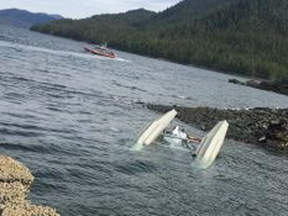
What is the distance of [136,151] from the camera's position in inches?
1239

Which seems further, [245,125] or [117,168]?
[245,125]

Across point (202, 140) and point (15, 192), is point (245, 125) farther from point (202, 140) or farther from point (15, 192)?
point (15, 192)

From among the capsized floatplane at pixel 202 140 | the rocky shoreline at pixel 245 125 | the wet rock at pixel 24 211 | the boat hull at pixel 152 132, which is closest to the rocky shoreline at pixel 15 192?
the wet rock at pixel 24 211

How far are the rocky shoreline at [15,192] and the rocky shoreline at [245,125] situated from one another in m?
24.2

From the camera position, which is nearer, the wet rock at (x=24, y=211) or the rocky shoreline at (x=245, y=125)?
the wet rock at (x=24, y=211)

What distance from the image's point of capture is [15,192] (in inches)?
680

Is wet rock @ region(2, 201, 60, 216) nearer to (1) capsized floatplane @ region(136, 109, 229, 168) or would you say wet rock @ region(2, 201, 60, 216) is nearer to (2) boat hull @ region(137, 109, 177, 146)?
(1) capsized floatplane @ region(136, 109, 229, 168)

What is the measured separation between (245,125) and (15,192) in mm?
34256

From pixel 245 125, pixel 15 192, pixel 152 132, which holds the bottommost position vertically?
pixel 245 125

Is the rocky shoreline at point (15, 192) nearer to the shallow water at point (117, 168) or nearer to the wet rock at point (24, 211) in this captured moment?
the wet rock at point (24, 211)

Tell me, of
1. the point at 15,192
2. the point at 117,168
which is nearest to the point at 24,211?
the point at 15,192

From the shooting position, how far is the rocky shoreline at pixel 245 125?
4169cm

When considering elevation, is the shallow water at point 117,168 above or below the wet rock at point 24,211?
below

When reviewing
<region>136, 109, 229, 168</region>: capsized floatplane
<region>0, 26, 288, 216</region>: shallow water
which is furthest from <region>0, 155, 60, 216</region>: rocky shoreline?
<region>136, 109, 229, 168</region>: capsized floatplane
